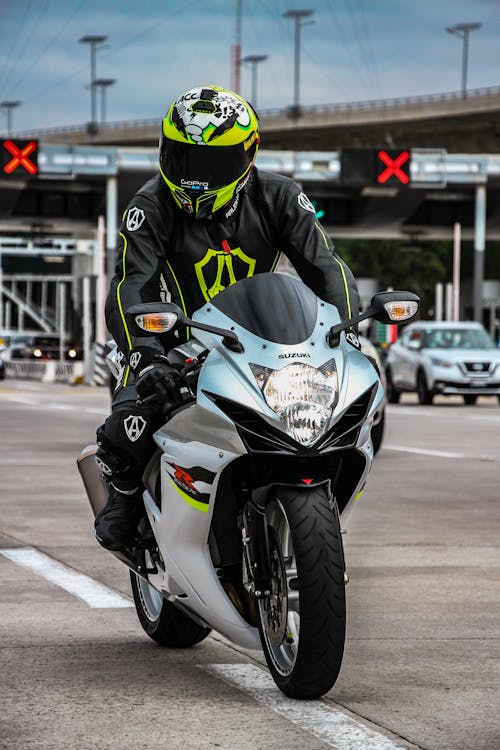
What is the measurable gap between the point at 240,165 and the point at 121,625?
6.62 feet

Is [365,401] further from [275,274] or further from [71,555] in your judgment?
[71,555]

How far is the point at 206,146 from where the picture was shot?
5.61 metres

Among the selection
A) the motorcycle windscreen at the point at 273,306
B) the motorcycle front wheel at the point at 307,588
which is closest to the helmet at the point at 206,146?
the motorcycle windscreen at the point at 273,306

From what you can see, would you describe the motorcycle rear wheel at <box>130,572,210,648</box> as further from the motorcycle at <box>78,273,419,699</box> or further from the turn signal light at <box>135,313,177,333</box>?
the turn signal light at <box>135,313,177,333</box>

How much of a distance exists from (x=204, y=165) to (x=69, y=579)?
2.93 m

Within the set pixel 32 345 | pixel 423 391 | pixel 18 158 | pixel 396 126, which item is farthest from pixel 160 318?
pixel 396 126

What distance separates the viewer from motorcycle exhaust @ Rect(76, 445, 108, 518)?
6191 mm

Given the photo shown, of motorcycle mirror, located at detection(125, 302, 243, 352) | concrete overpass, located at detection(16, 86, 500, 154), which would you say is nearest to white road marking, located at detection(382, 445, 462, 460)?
motorcycle mirror, located at detection(125, 302, 243, 352)

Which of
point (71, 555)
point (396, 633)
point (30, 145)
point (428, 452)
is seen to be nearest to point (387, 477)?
point (428, 452)

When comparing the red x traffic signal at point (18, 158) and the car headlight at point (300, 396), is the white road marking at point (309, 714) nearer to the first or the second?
the car headlight at point (300, 396)

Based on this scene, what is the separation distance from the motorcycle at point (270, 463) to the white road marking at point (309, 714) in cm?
6

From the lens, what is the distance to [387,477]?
1409 cm

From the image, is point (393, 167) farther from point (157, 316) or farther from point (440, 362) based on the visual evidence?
point (157, 316)

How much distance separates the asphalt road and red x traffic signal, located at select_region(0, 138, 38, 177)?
36.5 m
